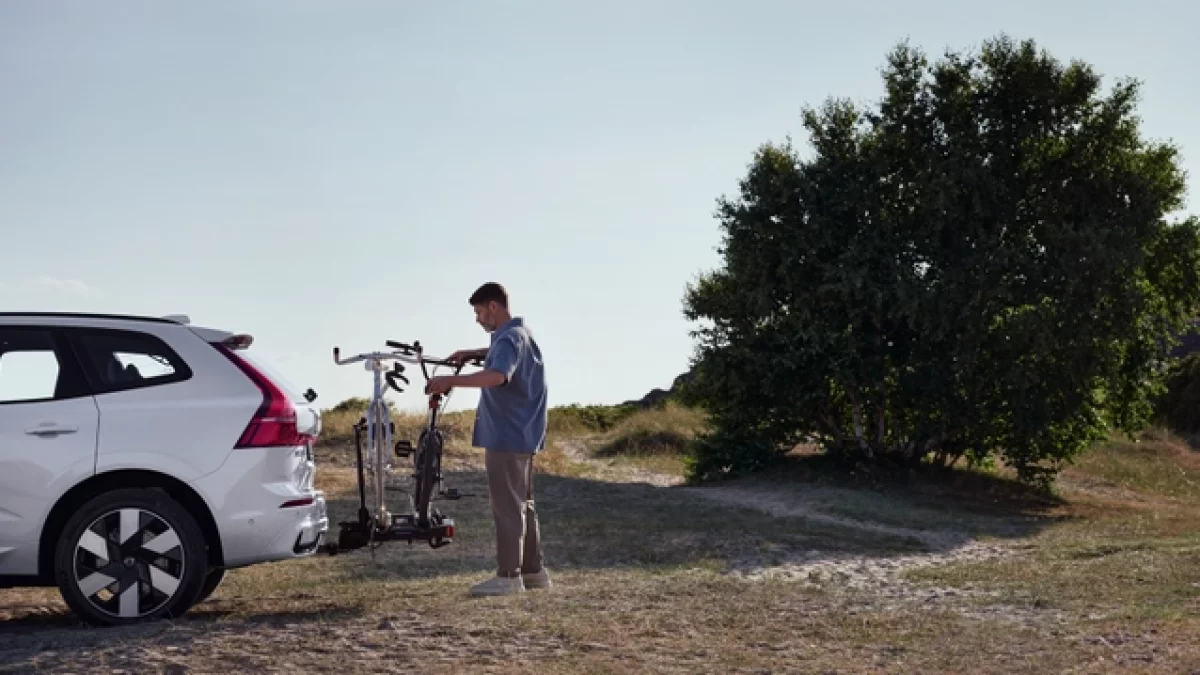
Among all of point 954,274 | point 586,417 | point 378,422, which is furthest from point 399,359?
point 586,417

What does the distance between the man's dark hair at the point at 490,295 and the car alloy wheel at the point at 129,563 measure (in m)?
2.51

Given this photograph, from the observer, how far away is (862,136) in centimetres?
2511

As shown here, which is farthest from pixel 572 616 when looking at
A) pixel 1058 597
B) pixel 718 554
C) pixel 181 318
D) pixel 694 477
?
pixel 694 477

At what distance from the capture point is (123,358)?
28.6 ft

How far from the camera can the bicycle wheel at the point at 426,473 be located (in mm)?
9625

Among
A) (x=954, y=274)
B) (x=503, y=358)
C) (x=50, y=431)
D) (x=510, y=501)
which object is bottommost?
(x=510, y=501)

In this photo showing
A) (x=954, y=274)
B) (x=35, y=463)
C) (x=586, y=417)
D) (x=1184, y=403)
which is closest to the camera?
(x=35, y=463)

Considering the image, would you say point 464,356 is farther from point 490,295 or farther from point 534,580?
point 534,580

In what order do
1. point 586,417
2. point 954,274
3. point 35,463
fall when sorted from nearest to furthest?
1. point 35,463
2. point 954,274
3. point 586,417

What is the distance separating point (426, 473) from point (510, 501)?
0.60m

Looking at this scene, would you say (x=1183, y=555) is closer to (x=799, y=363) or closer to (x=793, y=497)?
(x=793, y=497)

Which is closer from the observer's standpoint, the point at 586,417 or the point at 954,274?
the point at 954,274

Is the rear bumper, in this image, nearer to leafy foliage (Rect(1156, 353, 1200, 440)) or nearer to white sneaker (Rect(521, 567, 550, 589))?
white sneaker (Rect(521, 567, 550, 589))

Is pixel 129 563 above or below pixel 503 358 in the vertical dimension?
below
